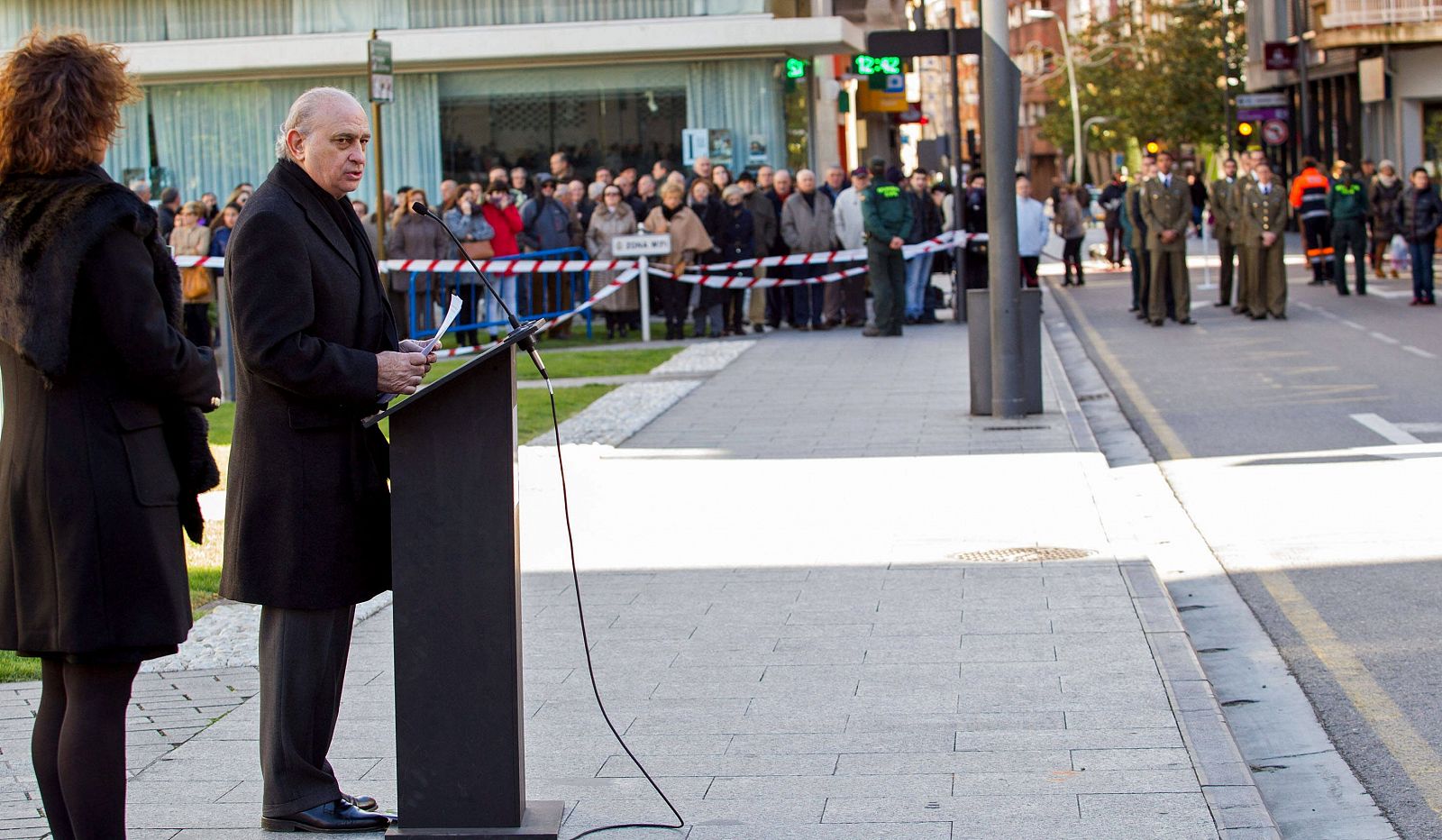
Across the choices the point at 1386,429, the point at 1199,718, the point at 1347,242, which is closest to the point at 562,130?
the point at 1347,242

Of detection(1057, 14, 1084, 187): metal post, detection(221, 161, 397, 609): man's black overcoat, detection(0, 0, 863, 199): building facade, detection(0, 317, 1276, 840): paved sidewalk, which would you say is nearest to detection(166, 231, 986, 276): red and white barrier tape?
detection(0, 0, 863, 199): building facade

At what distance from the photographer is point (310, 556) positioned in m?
4.51

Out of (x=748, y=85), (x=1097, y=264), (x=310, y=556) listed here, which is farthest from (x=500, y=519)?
(x=1097, y=264)

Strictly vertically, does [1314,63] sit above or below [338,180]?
above

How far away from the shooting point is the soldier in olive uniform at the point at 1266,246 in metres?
22.5

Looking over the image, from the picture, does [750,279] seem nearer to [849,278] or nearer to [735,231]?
[735,231]

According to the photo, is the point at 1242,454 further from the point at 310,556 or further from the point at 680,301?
the point at 680,301

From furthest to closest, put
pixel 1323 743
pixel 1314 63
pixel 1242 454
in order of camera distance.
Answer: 1. pixel 1314 63
2. pixel 1242 454
3. pixel 1323 743

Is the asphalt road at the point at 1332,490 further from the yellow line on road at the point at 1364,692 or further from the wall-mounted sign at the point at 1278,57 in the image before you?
the wall-mounted sign at the point at 1278,57

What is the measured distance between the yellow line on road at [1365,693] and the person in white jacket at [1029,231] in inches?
628

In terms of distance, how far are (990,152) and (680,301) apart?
9306mm

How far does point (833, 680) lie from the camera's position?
638 cm

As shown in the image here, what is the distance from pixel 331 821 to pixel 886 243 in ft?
54.5

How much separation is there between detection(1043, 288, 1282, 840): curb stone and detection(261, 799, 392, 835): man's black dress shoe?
211cm
